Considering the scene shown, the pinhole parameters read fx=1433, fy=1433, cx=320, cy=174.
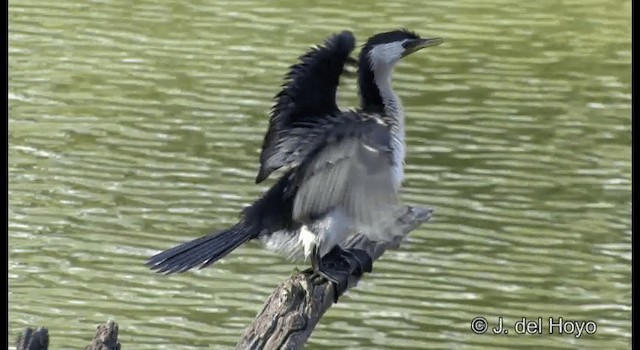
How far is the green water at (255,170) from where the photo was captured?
250 inches

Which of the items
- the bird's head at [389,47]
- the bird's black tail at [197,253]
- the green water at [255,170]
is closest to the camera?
the bird's black tail at [197,253]

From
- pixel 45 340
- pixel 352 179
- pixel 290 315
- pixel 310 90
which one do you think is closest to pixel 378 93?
pixel 310 90

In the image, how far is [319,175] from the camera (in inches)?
186

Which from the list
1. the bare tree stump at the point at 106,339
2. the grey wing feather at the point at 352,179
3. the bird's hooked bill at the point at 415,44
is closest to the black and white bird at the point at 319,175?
the grey wing feather at the point at 352,179

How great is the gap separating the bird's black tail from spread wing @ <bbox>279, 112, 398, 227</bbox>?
23 centimetres

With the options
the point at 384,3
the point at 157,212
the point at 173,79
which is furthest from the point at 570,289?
the point at 384,3

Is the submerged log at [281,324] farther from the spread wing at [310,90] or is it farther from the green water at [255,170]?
the green water at [255,170]

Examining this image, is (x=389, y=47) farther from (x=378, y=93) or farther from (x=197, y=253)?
(x=197, y=253)

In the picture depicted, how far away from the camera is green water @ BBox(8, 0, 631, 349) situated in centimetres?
634

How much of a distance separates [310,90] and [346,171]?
360 mm

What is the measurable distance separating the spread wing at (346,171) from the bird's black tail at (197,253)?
0.75 ft

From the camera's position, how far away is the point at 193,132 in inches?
334

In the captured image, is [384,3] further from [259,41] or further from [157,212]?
[157,212]

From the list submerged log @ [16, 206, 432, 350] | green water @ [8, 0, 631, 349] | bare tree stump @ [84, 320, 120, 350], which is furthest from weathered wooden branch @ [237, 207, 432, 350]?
green water @ [8, 0, 631, 349]
